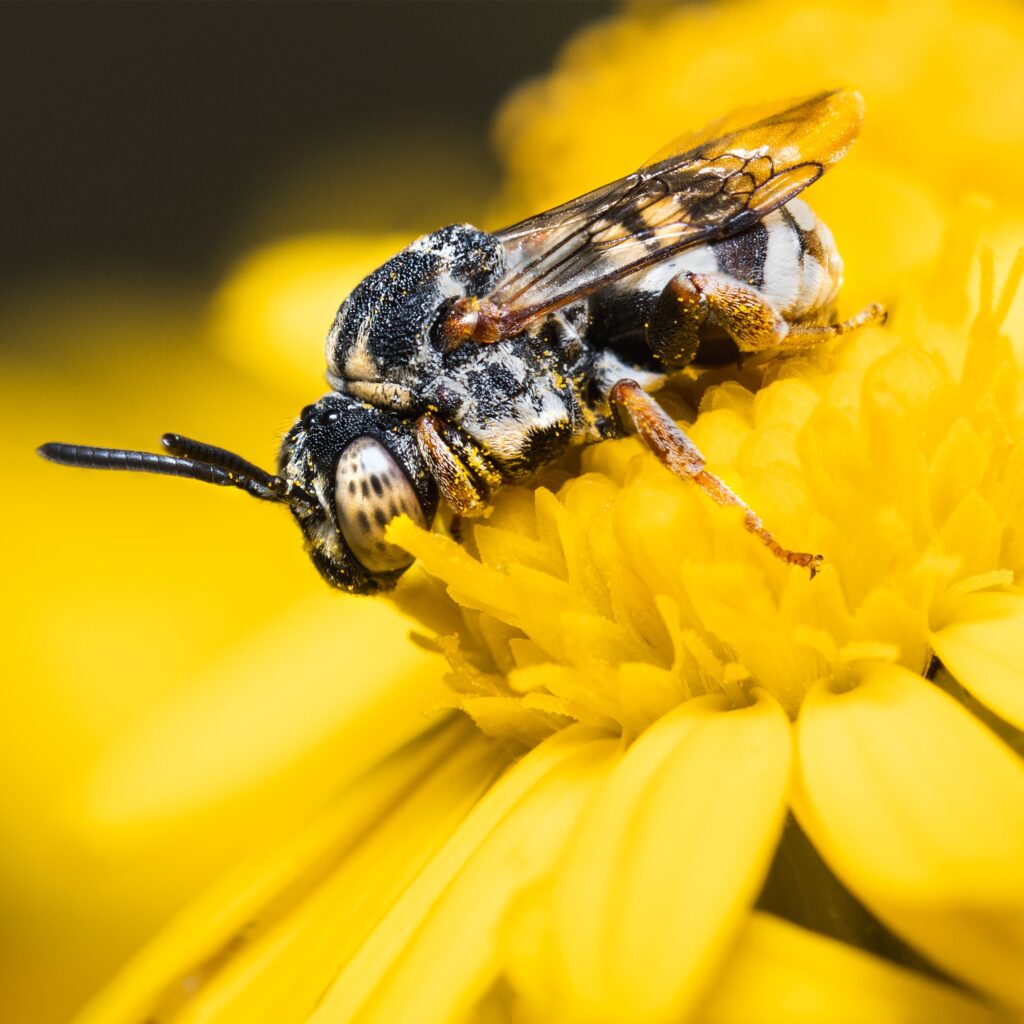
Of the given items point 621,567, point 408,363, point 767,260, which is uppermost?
point 408,363

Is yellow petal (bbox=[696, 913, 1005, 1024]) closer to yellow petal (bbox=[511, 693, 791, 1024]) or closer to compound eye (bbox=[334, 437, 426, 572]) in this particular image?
yellow petal (bbox=[511, 693, 791, 1024])

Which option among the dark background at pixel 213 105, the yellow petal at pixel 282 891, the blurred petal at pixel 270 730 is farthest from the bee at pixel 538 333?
the dark background at pixel 213 105

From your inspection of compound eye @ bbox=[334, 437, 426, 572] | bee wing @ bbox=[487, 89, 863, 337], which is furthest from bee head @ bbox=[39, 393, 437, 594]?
bee wing @ bbox=[487, 89, 863, 337]

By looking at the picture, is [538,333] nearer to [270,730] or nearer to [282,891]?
[282,891]

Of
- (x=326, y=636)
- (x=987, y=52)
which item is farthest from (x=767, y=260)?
(x=987, y=52)

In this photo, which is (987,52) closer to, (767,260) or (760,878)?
(767,260)

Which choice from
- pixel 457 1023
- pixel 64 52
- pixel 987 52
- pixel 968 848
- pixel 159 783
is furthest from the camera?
pixel 64 52
